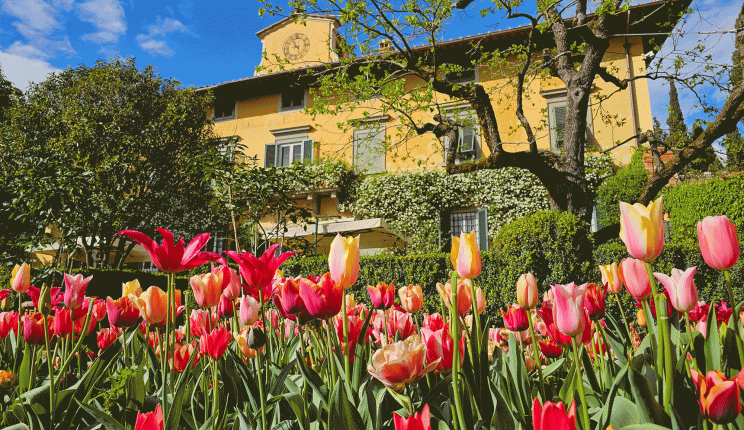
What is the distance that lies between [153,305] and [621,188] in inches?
473

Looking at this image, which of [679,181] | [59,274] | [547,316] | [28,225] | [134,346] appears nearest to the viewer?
[547,316]

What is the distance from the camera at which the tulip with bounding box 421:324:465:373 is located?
38.7 inches

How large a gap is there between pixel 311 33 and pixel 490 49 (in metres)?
6.97

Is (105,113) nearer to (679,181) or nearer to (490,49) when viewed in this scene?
(490,49)

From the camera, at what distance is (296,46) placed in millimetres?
17188

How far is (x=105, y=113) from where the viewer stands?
468 inches

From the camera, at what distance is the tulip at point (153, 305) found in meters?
1.20

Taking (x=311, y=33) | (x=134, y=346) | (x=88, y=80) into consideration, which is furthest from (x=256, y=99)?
(x=134, y=346)

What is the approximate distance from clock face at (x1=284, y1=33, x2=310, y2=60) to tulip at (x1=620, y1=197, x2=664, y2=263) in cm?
1743

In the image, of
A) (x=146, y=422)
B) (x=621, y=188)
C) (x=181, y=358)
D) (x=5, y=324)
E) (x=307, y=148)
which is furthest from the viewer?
(x=307, y=148)

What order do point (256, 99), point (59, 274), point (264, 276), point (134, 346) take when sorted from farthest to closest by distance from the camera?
point (256, 99) < point (59, 274) < point (134, 346) < point (264, 276)

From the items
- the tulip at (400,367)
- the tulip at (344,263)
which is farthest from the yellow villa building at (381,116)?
the tulip at (400,367)

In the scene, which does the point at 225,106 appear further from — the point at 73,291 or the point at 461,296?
the point at 461,296

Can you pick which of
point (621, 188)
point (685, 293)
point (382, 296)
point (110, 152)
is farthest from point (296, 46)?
point (685, 293)
